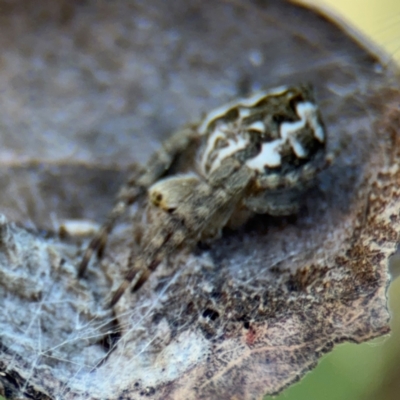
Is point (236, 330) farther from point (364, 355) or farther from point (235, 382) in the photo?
point (364, 355)

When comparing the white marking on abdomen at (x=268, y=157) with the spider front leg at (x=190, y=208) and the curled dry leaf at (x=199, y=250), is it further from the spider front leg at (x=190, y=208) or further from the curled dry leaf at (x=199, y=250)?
the curled dry leaf at (x=199, y=250)

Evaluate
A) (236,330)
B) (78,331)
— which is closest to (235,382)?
(236,330)

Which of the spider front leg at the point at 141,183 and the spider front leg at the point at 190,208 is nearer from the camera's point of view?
the spider front leg at the point at 190,208

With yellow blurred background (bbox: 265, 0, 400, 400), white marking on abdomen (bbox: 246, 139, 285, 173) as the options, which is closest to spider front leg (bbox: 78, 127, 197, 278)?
white marking on abdomen (bbox: 246, 139, 285, 173)

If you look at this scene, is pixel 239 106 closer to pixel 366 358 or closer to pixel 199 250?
pixel 199 250

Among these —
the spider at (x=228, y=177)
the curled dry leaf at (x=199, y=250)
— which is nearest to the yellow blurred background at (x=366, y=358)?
the curled dry leaf at (x=199, y=250)

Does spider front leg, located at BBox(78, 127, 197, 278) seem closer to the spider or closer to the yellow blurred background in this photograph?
the spider
